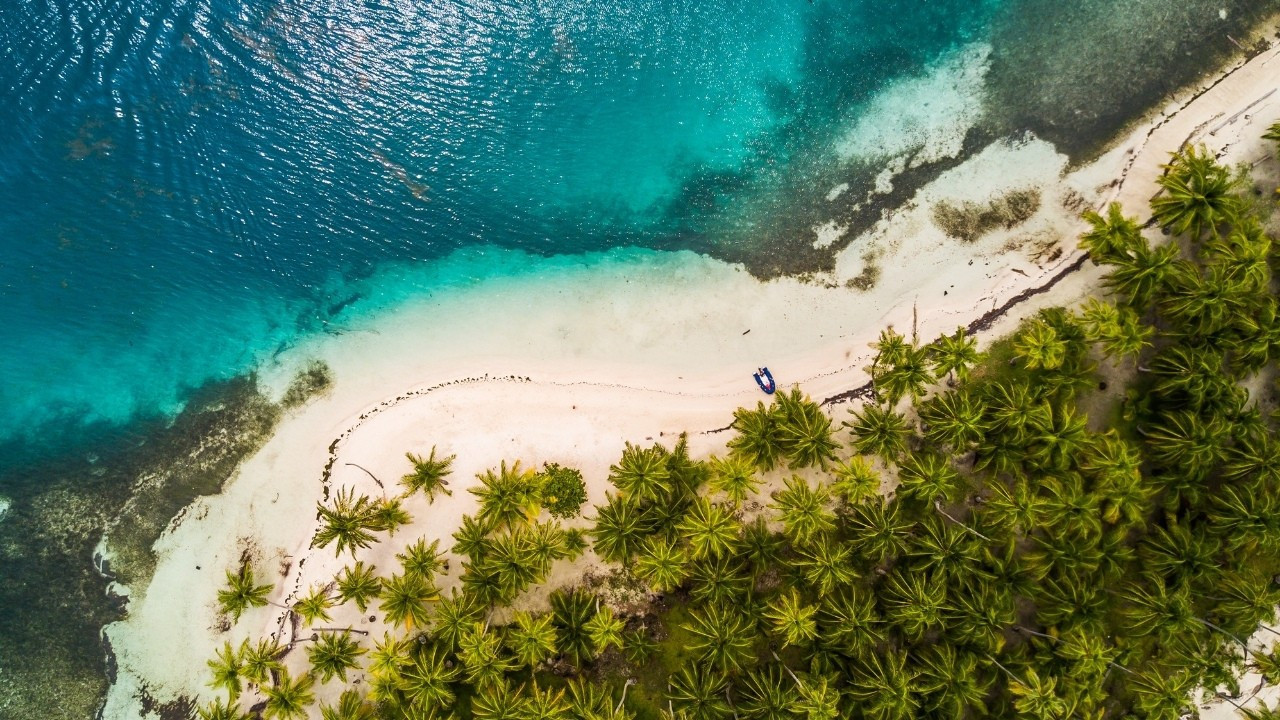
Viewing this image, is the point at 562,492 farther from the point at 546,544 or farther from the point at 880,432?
the point at 880,432

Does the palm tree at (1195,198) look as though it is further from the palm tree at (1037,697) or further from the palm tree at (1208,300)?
the palm tree at (1037,697)

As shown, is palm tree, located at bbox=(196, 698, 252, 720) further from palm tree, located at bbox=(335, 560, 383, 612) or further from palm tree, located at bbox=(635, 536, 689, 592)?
palm tree, located at bbox=(635, 536, 689, 592)

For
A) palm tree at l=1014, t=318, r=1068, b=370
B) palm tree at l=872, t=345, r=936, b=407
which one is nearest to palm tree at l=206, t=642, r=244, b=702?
palm tree at l=872, t=345, r=936, b=407

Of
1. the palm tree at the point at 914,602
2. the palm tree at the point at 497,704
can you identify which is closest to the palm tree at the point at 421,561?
the palm tree at the point at 497,704

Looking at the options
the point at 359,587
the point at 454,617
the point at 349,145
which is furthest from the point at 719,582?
the point at 349,145

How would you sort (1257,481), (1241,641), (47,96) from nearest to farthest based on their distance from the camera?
(1257,481) < (1241,641) < (47,96)

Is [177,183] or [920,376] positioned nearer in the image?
[920,376]

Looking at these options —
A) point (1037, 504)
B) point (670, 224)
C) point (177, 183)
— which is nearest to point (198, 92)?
point (177, 183)

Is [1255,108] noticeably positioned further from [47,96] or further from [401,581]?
[47,96]
